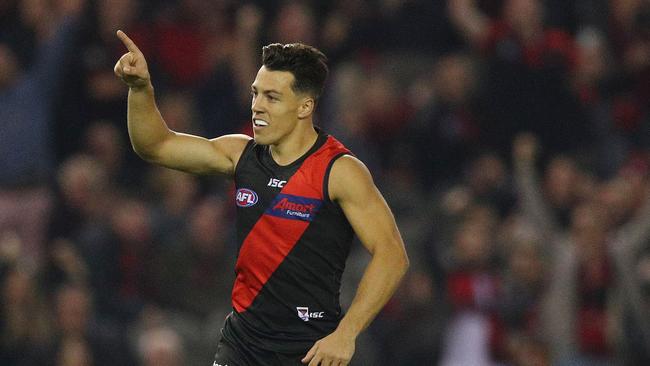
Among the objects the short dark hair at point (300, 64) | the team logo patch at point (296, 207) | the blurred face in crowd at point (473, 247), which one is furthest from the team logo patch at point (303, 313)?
the blurred face in crowd at point (473, 247)

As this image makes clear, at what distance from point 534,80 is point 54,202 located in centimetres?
368

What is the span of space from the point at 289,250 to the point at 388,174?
4470 mm

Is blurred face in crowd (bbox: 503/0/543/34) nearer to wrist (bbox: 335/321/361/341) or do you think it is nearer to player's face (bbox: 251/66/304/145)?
player's face (bbox: 251/66/304/145)

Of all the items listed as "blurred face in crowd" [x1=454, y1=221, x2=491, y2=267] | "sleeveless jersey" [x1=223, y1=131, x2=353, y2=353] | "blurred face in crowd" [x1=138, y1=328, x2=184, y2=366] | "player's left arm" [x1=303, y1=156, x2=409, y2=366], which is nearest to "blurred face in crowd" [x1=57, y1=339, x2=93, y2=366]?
"blurred face in crowd" [x1=138, y1=328, x2=184, y2=366]

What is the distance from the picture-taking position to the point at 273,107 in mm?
5844

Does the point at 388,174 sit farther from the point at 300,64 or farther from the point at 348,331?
the point at 348,331

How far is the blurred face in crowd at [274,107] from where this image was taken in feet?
19.1

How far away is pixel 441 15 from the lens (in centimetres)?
1067

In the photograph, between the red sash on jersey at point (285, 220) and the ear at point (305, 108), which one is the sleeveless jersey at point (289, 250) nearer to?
the red sash on jersey at point (285, 220)

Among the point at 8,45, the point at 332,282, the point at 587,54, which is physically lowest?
the point at 332,282

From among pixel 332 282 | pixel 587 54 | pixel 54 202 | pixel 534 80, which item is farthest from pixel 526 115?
pixel 332 282

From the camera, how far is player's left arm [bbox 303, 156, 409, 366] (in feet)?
18.3

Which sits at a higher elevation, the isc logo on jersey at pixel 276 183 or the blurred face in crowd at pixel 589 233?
the blurred face in crowd at pixel 589 233

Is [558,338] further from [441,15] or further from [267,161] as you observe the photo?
[267,161]
